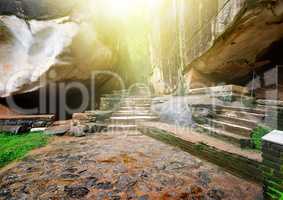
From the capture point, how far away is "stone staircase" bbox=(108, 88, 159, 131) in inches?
249

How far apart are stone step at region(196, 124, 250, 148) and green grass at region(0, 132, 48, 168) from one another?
4358mm

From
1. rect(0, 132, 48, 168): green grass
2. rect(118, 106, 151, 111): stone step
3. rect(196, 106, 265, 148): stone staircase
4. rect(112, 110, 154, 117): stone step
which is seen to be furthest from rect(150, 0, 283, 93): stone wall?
rect(0, 132, 48, 168): green grass

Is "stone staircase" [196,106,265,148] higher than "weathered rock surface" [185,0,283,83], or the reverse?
"weathered rock surface" [185,0,283,83]

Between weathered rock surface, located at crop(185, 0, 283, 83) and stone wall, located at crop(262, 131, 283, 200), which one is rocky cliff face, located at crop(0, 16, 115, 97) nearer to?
weathered rock surface, located at crop(185, 0, 283, 83)

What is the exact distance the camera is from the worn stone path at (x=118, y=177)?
2.25 meters

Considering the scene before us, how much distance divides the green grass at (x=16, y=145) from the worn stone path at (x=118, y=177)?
308 mm

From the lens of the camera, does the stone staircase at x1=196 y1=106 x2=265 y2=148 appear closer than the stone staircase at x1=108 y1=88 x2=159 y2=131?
Yes

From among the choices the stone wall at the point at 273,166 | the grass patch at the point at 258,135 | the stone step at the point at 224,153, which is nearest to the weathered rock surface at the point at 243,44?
the grass patch at the point at 258,135

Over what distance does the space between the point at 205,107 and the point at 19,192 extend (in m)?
4.52

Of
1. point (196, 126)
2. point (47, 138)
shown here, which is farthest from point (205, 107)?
point (47, 138)

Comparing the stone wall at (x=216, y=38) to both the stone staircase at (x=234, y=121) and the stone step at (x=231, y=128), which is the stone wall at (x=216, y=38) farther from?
the stone step at (x=231, y=128)

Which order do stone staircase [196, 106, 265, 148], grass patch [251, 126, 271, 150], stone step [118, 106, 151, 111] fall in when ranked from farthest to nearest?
stone step [118, 106, 151, 111], stone staircase [196, 106, 265, 148], grass patch [251, 126, 271, 150]

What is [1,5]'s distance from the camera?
7312 millimetres

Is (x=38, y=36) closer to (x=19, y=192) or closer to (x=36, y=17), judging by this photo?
(x=36, y=17)
